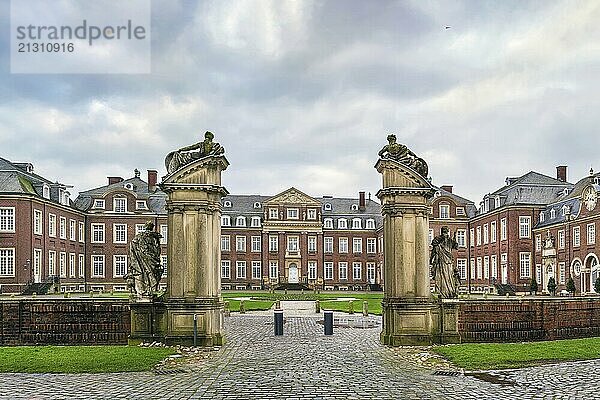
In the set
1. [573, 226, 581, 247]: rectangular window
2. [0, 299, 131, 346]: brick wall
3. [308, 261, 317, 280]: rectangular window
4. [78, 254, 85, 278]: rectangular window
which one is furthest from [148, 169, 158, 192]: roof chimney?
[0, 299, 131, 346]: brick wall

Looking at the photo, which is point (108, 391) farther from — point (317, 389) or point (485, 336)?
point (485, 336)

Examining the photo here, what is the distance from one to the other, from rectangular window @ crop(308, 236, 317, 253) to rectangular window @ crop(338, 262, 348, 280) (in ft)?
11.1

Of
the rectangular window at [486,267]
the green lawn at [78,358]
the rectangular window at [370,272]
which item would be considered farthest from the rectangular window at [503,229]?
the green lawn at [78,358]

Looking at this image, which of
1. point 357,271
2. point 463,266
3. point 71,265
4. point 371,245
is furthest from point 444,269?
point 357,271

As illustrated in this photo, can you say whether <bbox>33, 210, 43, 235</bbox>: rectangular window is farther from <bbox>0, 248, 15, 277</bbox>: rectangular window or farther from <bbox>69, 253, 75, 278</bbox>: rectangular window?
<bbox>69, 253, 75, 278</bbox>: rectangular window

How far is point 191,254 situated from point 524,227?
1909 inches

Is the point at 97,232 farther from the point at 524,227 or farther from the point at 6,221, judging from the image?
the point at 524,227

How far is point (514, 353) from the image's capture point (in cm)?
1391

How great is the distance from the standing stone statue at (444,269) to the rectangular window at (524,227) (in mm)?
45487

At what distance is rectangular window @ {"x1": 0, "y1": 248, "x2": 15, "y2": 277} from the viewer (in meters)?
48.2

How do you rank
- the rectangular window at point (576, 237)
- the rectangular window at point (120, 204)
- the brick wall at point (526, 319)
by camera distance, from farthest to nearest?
the rectangular window at point (120, 204) < the rectangular window at point (576, 237) < the brick wall at point (526, 319)

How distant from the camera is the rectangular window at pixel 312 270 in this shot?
76000 millimetres

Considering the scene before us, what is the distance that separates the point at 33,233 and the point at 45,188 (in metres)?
4.21

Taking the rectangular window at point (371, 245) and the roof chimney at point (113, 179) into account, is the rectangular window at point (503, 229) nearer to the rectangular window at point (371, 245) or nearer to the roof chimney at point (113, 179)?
the rectangular window at point (371, 245)
